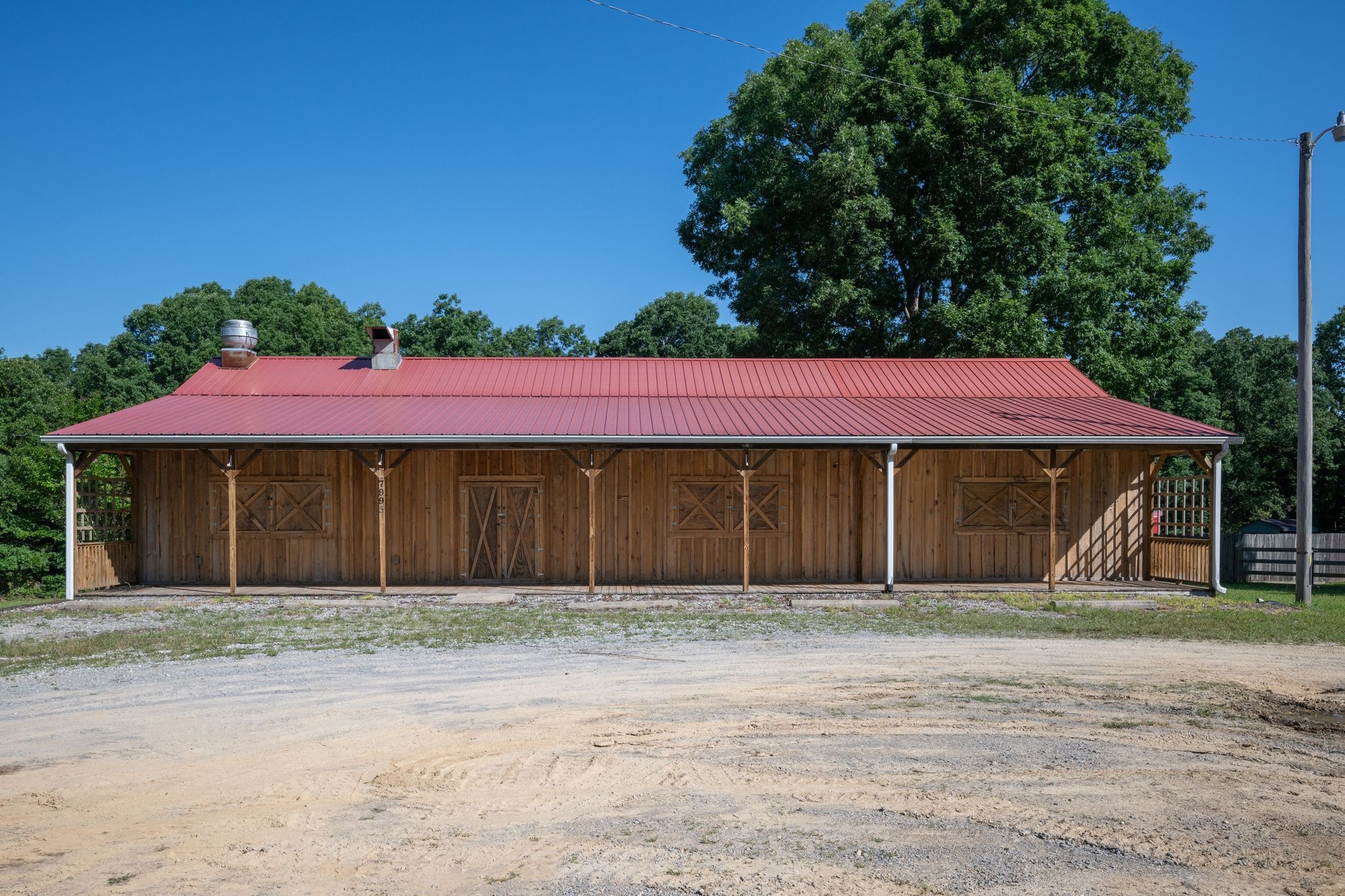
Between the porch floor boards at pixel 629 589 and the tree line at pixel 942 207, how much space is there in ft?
30.2

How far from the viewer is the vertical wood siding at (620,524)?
15.7 meters

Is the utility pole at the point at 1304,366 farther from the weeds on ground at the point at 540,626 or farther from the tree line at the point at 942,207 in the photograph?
the tree line at the point at 942,207

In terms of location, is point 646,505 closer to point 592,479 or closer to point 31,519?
point 592,479

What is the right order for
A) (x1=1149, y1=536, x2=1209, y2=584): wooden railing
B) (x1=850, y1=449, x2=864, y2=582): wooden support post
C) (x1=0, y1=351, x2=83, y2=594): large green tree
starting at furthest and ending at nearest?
(x1=0, y1=351, x2=83, y2=594): large green tree, (x1=850, y1=449, x2=864, y2=582): wooden support post, (x1=1149, y1=536, x2=1209, y2=584): wooden railing

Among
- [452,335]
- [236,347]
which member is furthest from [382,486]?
[452,335]

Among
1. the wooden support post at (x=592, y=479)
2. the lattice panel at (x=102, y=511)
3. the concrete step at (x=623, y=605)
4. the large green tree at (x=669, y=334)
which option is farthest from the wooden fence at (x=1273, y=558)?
the large green tree at (x=669, y=334)

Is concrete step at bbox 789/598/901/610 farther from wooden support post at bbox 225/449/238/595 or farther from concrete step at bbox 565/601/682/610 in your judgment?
wooden support post at bbox 225/449/238/595

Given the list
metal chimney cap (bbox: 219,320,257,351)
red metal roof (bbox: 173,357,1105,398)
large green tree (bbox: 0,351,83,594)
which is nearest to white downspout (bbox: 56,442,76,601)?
red metal roof (bbox: 173,357,1105,398)

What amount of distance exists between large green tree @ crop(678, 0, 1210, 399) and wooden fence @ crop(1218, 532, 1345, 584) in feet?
19.7

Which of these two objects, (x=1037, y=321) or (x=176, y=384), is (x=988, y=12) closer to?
(x=1037, y=321)

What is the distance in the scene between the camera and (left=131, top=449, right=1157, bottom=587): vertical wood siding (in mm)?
15688

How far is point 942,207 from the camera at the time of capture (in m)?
24.5

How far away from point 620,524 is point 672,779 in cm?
1040

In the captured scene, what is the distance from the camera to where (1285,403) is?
37.8 meters
